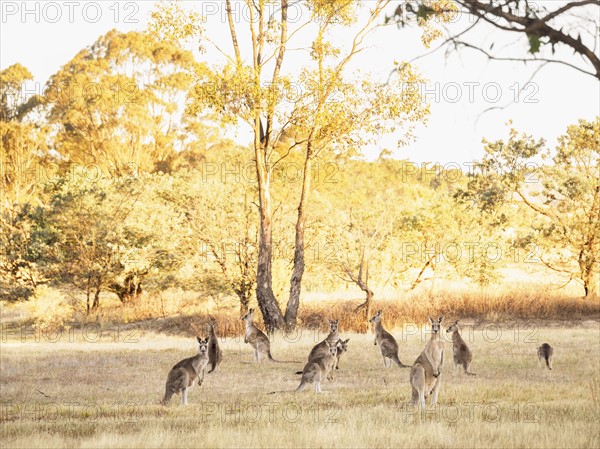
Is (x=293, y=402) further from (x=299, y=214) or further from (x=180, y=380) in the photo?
(x=299, y=214)

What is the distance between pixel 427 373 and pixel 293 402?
206 cm

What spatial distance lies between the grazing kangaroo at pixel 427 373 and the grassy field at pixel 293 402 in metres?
0.25

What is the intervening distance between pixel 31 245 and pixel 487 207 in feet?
62.1

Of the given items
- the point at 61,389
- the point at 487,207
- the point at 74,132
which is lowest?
the point at 61,389

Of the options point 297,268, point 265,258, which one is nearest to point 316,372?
point 265,258

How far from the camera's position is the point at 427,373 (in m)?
10.5

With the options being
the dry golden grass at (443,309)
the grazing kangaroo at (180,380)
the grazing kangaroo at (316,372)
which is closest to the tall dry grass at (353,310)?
the dry golden grass at (443,309)

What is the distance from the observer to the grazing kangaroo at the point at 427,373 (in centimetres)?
1032

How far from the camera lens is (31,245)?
1276 inches

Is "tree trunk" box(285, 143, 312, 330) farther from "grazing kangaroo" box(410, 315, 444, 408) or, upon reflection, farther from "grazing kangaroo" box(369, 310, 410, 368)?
"grazing kangaroo" box(410, 315, 444, 408)

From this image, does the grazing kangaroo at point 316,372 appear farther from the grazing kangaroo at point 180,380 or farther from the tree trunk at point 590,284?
the tree trunk at point 590,284

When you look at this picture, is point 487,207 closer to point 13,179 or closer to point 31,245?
point 31,245

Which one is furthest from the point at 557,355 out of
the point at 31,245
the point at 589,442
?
the point at 31,245

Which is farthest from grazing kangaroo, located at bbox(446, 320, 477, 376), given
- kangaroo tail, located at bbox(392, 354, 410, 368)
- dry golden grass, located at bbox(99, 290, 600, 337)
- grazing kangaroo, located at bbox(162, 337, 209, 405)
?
dry golden grass, located at bbox(99, 290, 600, 337)
